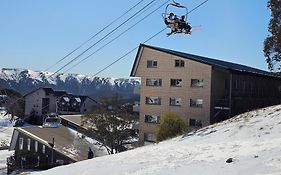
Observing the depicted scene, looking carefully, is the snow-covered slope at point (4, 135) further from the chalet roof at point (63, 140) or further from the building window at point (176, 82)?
the building window at point (176, 82)

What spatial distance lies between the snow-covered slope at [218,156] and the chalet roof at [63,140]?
18.2m

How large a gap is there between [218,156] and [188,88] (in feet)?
75.6

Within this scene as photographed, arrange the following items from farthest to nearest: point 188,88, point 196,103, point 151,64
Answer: point 151,64 → point 188,88 → point 196,103

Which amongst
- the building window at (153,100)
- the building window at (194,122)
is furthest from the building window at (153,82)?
the building window at (194,122)

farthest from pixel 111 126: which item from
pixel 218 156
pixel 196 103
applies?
pixel 218 156

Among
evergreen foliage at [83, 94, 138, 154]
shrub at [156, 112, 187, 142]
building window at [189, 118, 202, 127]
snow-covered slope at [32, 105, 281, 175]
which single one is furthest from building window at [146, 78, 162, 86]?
snow-covered slope at [32, 105, 281, 175]

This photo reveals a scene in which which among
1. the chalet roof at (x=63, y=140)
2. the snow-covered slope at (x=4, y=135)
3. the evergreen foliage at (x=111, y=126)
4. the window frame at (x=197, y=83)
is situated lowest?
the snow-covered slope at (x=4, y=135)

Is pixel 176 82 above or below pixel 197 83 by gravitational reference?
above

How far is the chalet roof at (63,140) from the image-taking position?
1222 inches

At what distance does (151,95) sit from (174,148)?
22482 millimetres

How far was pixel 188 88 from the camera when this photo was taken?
1281 inches

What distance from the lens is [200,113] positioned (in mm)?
31984

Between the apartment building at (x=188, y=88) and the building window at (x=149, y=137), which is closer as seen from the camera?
the apartment building at (x=188, y=88)

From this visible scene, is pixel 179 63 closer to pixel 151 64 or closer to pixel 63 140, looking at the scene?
pixel 151 64
